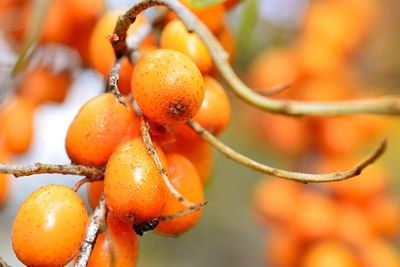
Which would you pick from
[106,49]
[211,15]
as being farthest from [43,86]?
[211,15]

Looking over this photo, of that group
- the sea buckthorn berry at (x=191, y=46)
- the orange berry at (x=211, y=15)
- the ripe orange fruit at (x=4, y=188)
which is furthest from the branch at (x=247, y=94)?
the ripe orange fruit at (x=4, y=188)

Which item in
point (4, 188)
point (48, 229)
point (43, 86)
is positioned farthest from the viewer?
point (43, 86)

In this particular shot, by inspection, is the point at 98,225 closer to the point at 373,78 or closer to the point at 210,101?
the point at 210,101

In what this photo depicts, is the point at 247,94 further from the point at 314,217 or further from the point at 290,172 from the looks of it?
the point at 314,217

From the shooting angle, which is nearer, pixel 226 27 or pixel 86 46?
pixel 226 27

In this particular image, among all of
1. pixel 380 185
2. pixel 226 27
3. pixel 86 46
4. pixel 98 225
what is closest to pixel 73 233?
pixel 98 225

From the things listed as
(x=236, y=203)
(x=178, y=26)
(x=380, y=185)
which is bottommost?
(x=236, y=203)
